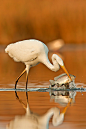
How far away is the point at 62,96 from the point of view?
11438 mm

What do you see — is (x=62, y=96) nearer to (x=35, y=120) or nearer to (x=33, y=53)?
(x=33, y=53)

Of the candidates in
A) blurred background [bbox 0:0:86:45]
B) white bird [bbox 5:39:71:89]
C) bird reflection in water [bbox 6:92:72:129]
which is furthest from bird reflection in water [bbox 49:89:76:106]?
blurred background [bbox 0:0:86:45]

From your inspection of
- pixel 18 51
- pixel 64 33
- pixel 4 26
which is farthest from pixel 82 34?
Result: pixel 18 51

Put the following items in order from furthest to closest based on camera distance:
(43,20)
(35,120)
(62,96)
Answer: (43,20)
(62,96)
(35,120)

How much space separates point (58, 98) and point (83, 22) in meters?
54.4

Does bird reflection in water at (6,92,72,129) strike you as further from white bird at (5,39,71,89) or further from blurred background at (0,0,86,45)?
blurred background at (0,0,86,45)

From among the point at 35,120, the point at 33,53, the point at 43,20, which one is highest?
the point at 43,20

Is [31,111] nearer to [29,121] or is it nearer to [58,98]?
[29,121]

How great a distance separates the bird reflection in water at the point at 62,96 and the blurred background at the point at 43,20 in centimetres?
4683

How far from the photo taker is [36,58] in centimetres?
1347

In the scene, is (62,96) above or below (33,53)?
below

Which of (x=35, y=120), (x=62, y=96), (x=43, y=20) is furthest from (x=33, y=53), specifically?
(x=43, y=20)

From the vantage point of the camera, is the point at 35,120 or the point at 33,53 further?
the point at 33,53

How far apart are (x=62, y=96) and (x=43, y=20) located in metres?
54.3
